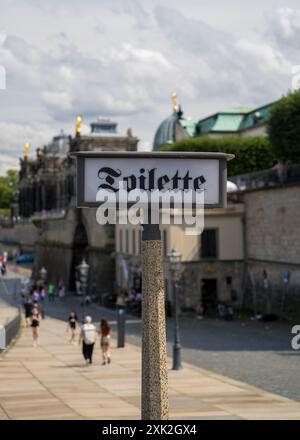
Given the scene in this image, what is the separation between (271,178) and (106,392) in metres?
29.8

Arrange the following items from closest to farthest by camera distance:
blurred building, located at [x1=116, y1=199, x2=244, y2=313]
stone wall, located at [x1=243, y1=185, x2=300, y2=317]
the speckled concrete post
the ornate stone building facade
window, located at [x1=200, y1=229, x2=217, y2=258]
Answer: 1. the speckled concrete post
2. stone wall, located at [x1=243, y1=185, x2=300, y2=317]
3. blurred building, located at [x1=116, y1=199, x2=244, y2=313]
4. window, located at [x1=200, y1=229, x2=217, y2=258]
5. the ornate stone building facade

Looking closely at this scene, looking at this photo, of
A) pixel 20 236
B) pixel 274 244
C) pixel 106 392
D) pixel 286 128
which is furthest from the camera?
pixel 20 236

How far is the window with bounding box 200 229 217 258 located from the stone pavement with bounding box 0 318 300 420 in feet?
74.0

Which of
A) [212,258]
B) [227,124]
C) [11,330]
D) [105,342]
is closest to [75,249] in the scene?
[227,124]

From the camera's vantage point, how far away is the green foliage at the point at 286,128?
50.4 meters

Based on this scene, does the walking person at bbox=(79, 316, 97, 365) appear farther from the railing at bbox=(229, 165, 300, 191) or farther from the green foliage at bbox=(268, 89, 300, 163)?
the green foliage at bbox=(268, 89, 300, 163)

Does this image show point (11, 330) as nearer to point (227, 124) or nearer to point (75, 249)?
point (75, 249)

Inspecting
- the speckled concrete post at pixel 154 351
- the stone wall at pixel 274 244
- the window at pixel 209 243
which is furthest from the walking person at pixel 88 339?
the window at pixel 209 243

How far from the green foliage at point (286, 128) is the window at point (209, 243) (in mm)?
6065

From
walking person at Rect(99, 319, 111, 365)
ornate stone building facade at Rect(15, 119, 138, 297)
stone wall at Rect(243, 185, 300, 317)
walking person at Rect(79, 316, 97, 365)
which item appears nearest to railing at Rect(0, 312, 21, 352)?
walking person at Rect(79, 316, 97, 365)

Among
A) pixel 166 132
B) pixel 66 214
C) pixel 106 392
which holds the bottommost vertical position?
pixel 106 392

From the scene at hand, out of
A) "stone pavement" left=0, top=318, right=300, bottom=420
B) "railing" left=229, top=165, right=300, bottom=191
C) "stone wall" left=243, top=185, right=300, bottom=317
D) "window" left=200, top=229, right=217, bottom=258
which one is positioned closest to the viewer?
"stone pavement" left=0, top=318, right=300, bottom=420

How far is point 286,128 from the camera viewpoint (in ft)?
167

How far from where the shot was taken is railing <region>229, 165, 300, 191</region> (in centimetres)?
4609
